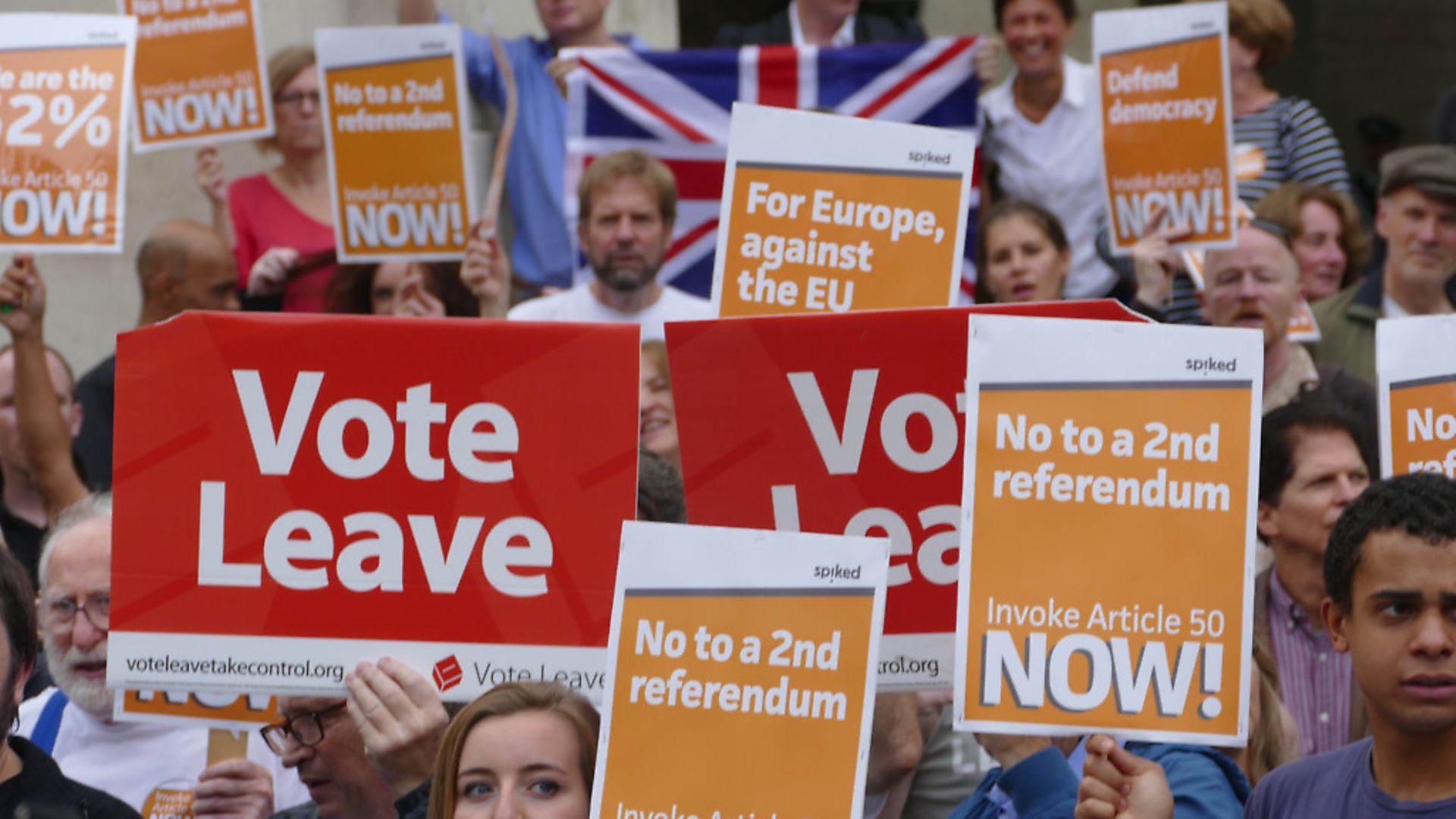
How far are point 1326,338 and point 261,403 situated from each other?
431 centimetres

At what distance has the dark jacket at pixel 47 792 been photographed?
15.2 ft

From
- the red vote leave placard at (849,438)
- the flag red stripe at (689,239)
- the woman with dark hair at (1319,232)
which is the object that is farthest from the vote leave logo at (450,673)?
the flag red stripe at (689,239)

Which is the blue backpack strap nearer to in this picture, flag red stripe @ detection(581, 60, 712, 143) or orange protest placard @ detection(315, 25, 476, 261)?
orange protest placard @ detection(315, 25, 476, 261)

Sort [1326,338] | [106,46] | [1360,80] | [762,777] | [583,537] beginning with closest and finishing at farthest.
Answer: [762,777]
[583,537]
[106,46]
[1326,338]
[1360,80]

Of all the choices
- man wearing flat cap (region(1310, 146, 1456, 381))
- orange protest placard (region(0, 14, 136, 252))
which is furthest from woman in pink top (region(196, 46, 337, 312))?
man wearing flat cap (region(1310, 146, 1456, 381))

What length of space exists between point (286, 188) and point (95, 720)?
3.78 meters

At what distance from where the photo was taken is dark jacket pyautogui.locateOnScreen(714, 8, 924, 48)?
10.0m

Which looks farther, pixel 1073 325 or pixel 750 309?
pixel 750 309

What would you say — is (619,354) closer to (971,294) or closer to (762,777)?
(762,777)

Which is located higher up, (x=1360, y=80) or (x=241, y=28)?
(x=1360, y=80)

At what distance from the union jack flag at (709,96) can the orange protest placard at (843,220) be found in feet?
11.5

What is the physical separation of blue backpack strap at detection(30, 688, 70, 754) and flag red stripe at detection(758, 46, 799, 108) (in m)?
4.55

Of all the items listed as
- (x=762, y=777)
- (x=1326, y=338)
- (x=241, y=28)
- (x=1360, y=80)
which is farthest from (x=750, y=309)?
(x=1360, y=80)

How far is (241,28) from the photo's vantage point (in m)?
8.57
